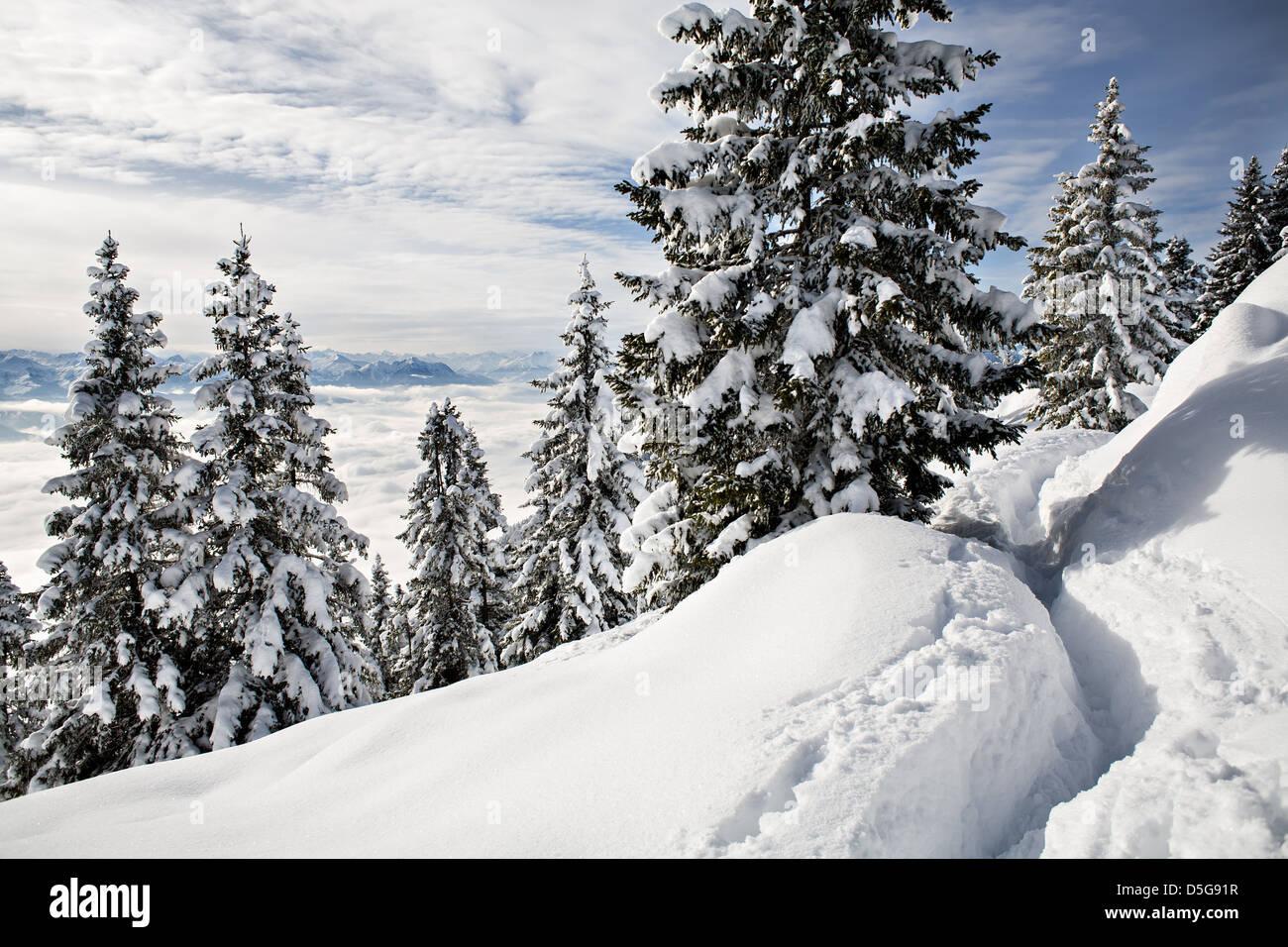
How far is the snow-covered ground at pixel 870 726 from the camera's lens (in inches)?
170

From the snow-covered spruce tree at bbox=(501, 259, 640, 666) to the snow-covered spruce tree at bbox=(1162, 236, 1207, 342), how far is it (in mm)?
34599

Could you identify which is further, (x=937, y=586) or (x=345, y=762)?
(x=937, y=586)

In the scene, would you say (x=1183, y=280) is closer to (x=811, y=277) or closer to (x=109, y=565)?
(x=811, y=277)

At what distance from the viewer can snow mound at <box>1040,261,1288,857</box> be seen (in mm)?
4219

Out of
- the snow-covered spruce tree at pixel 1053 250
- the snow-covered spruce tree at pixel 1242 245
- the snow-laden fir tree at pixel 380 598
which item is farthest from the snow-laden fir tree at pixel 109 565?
the snow-covered spruce tree at pixel 1242 245

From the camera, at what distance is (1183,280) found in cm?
4247

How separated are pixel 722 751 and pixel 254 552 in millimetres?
14450

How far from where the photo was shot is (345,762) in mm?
6270

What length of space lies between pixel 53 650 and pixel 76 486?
4279 mm

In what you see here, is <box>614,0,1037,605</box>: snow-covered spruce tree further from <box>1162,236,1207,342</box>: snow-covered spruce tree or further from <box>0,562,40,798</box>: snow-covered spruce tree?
<box>1162,236,1207,342</box>: snow-covered spruce tree
